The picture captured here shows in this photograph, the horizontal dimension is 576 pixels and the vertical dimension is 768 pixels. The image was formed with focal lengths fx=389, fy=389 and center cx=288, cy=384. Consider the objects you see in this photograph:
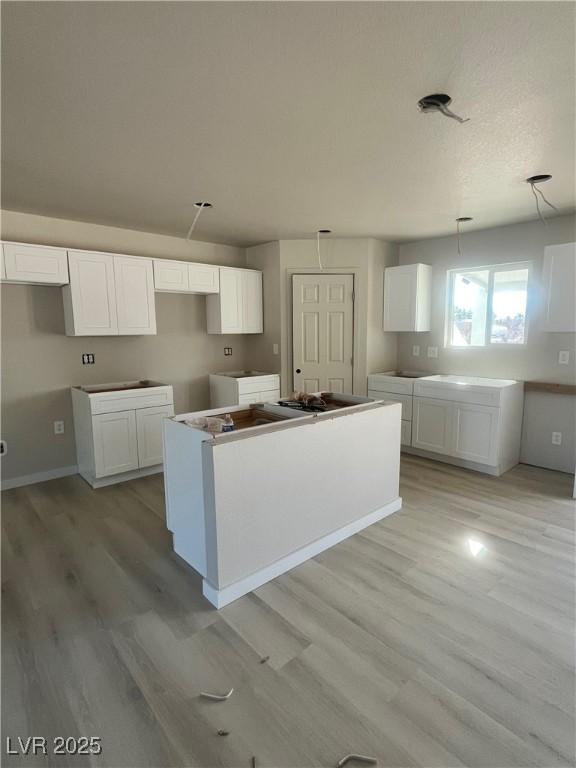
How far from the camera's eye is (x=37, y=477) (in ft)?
12.4

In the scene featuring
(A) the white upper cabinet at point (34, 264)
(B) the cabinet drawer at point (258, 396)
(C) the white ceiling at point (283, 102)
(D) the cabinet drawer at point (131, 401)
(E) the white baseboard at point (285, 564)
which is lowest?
(E) the white baseboard at point (285, 564)

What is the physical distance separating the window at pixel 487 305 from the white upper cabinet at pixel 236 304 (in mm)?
2339

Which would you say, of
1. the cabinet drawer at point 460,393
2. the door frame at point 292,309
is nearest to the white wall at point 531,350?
the cabinet drawer at point 460,393

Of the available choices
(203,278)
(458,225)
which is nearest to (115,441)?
(203,278)

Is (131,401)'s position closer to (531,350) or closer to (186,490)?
(186,490)

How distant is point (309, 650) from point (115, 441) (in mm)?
2593

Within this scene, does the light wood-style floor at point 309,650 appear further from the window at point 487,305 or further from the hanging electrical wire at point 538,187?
the hanging electrical wire at point 538,187

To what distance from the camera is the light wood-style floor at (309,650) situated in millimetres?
1410

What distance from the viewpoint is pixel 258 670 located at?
1697mm

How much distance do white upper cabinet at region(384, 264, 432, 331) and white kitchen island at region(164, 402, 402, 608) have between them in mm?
2019

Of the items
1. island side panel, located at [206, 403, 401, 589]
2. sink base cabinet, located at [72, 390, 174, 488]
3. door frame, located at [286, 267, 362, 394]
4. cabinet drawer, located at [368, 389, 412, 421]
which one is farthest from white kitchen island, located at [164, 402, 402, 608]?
door frame, located at [286, 267, 362, 394]

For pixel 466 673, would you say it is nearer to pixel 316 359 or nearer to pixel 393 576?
pixel 393 576

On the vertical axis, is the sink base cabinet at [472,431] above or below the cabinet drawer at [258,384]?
below

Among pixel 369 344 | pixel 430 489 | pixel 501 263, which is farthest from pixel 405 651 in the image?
pixel 501 263
